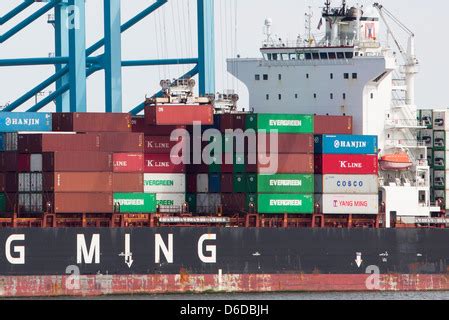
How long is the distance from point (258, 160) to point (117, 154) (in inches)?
174

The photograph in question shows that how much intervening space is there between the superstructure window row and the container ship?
7.27 feet

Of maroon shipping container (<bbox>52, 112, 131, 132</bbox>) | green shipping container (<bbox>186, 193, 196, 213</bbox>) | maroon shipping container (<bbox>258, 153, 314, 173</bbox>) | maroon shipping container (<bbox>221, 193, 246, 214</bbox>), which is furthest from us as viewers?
green shipping container (<bbox>186, 193, 196, 213</bbox>)

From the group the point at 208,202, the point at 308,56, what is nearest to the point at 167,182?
the point at 208,202

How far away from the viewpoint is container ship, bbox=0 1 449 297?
31.8 m

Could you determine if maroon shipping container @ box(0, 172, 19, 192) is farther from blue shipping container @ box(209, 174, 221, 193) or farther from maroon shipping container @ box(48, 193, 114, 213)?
blue shipping container @ box(209, 174, 221, 193)

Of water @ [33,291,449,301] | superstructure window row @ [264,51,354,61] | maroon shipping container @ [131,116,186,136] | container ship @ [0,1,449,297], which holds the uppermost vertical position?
superstructure window row @ [264,51,354,61]

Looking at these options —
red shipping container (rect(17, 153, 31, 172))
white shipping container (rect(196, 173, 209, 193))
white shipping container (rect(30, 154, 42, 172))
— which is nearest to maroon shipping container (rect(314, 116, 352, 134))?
white shipping container (rect(196, 173, 209, 193))

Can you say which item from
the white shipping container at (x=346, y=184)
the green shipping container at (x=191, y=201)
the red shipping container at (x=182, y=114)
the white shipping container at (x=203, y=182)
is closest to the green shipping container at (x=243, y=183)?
the white shipping container at (x=203, y=182)

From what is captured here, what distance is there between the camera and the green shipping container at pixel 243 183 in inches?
1305

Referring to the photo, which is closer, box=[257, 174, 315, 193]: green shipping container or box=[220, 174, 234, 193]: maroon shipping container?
box=[257, 174, 315, 193]: green shipping container

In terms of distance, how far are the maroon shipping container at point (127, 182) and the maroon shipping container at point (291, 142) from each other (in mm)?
4058

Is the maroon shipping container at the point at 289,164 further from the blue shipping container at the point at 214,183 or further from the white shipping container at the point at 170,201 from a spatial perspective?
the white shipping container at the point at 170,201
